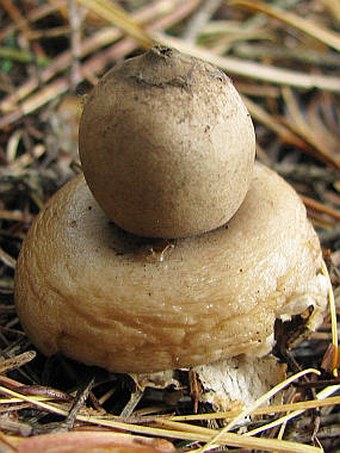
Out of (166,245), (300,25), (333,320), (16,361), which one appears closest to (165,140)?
(166,245)

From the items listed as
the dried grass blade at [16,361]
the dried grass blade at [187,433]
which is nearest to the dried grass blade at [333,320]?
the dried grass blade at [187,433]

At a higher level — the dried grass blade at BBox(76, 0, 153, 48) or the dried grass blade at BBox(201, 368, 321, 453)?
the dried grass blade at BBox(76, 0, 153, 48)

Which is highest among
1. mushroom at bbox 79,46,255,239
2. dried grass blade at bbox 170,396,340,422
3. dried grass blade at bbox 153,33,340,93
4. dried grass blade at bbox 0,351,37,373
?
mushroom at bbox 79,46,255,239

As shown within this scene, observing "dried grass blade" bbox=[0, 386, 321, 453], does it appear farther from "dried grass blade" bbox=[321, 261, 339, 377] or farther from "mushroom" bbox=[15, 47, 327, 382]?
"dried grass blade" bbox=[321, 261, 339, 377]

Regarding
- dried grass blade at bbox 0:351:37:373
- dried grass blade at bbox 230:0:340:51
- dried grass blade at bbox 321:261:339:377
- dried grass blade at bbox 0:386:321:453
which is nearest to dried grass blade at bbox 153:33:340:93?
dried grass blade at bbox 230:0:340:51

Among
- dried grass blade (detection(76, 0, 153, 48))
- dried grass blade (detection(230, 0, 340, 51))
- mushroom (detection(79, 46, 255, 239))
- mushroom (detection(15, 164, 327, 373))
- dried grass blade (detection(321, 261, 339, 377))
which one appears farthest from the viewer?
dried grass blade (detection(76, 0, 153, 48))

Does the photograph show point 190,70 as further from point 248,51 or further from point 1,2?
point 1,2

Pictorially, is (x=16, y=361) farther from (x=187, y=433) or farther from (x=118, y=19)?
(x=118, y=19)
